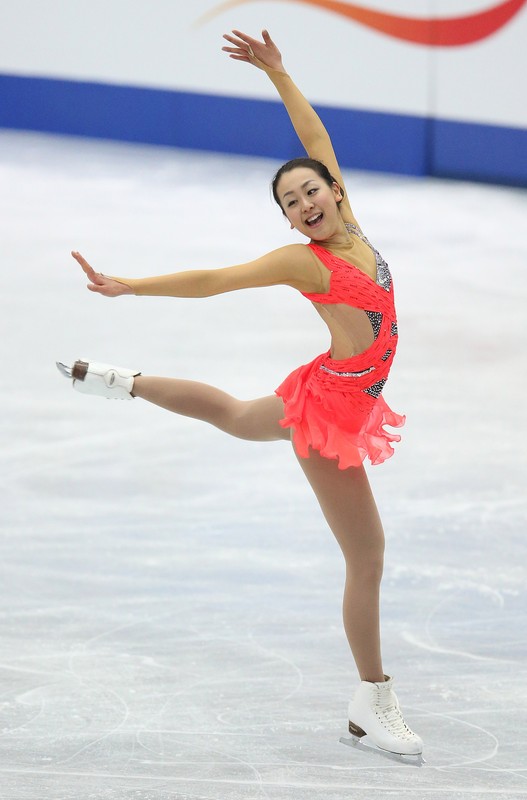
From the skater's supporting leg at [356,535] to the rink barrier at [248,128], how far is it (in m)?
5.95

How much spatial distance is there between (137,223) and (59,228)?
47cm

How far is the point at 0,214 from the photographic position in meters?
7.51

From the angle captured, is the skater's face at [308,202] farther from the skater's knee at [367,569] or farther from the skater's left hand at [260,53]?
the skater's knee at [367,569]

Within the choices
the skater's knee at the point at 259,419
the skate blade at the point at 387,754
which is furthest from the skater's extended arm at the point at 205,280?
the skate blade at the point at 387,754

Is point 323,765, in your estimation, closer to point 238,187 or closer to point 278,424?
point 278,424

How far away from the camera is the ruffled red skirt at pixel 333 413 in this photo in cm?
266

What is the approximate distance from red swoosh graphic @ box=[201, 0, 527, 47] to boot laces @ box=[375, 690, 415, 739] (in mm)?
6124

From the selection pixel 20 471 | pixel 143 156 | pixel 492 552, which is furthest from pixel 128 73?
pixel 492 552

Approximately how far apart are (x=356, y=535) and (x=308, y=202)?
0.73 m

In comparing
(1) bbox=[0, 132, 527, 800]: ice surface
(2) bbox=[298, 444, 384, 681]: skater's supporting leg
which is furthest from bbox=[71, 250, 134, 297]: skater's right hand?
(1) bbox=[0, 132, 527, 800]: ice surface

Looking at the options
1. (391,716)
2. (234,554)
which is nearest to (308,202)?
(391,716)

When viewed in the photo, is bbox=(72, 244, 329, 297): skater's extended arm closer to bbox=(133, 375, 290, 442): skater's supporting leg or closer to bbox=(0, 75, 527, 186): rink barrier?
bbox=(133, 375, 290, 442): skater's supporting leg

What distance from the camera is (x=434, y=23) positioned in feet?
27.0

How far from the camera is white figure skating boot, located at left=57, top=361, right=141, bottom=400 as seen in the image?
9.72ft
